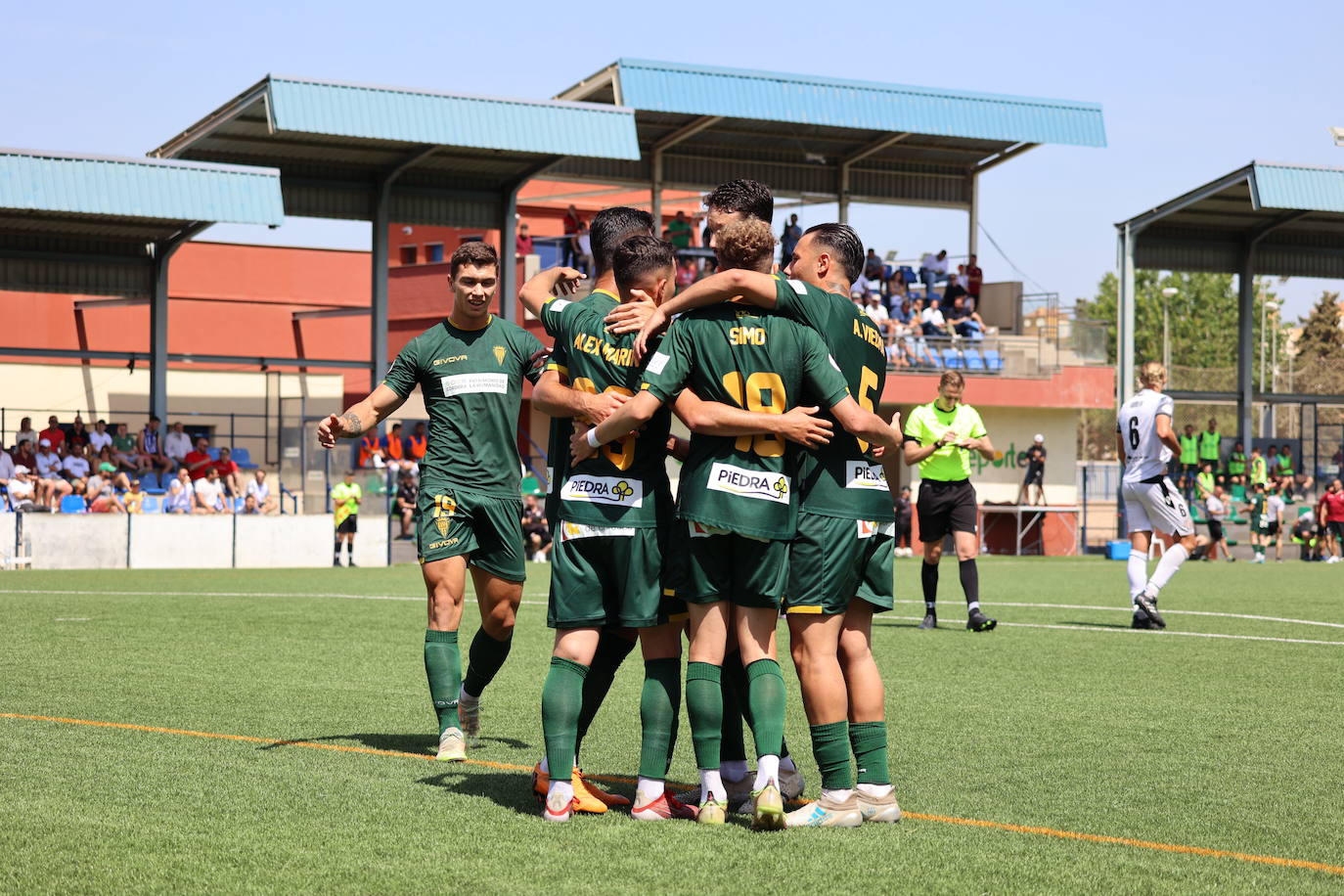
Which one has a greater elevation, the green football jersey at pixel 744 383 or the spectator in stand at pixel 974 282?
the spectator in stand at pixel 974 282

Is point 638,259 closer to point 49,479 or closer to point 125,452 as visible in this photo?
point 49,479

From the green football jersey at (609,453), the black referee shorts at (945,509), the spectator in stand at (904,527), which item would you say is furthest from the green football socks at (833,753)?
the spectator in stand at (904,527)

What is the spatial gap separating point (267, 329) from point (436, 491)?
44.5 meters

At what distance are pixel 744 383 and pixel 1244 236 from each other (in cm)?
3779

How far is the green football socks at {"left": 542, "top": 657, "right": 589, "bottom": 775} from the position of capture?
5.32 m

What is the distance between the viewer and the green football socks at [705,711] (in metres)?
5.28

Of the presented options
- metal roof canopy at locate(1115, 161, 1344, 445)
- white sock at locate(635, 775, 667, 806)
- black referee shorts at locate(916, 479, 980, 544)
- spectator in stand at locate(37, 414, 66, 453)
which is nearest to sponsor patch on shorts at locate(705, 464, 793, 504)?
white sock at locate(635, 775, 667, 806)

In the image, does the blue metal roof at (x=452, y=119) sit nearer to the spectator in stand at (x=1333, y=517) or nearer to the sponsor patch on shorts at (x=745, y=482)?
the spectator in stand at (x=1333, y=517)

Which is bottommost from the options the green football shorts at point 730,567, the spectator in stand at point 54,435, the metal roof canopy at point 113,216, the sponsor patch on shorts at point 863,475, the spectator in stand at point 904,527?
the spectator in stand at point 904,527

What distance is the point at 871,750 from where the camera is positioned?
18.1 feet

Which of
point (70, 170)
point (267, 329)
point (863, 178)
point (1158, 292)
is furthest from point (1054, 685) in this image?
point (1158, 292)

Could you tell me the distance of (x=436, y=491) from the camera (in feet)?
22.5

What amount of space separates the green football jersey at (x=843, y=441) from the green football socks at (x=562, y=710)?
1015 mm

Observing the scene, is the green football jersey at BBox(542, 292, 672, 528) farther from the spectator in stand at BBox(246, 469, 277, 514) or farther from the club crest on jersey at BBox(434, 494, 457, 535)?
the spectator in stand at BBox(246, 469, 277, 514)
